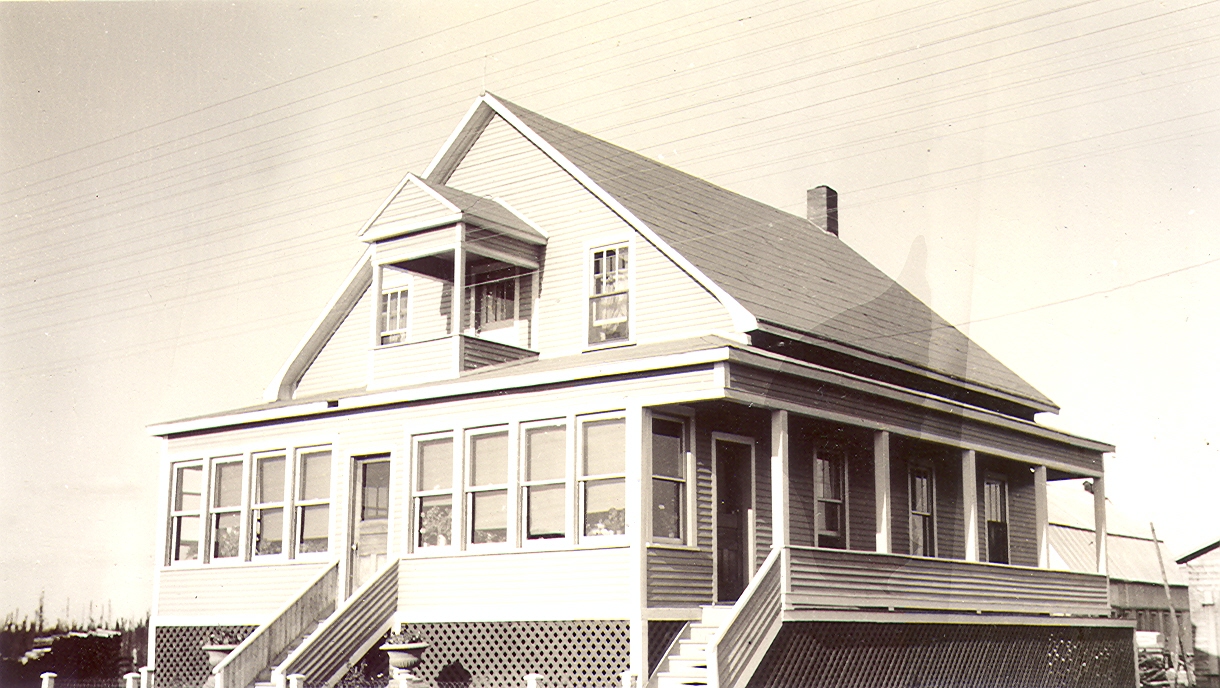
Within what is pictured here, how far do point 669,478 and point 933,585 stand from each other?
5.47 metres

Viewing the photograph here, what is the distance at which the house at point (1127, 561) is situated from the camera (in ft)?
157

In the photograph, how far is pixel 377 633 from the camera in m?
20.3

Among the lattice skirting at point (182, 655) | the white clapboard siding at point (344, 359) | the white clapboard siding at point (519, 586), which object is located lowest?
the lattice skirting at point (182, 655)

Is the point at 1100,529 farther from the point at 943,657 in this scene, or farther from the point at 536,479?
the point at 536,479

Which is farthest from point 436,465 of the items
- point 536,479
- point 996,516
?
point 996,516

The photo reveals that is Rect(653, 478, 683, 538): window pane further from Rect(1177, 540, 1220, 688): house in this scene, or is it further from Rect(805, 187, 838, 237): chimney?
Rect(1177, 540, 1220, 688): house

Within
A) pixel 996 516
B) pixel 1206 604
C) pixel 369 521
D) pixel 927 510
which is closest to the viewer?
pixel 369 521

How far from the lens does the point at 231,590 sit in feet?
78.6

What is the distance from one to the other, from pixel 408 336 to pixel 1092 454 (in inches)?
559

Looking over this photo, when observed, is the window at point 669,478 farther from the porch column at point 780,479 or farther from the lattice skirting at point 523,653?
the lattice skirting at point 523,653

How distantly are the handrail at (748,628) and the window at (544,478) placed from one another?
3.36 meters

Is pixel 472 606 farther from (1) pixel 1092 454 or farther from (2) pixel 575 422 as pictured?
(1) pixel 1092 454

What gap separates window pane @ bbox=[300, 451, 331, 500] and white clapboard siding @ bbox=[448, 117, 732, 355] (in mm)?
4358

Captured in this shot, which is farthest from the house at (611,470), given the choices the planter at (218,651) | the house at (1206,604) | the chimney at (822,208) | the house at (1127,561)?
the house at (1127,561)
